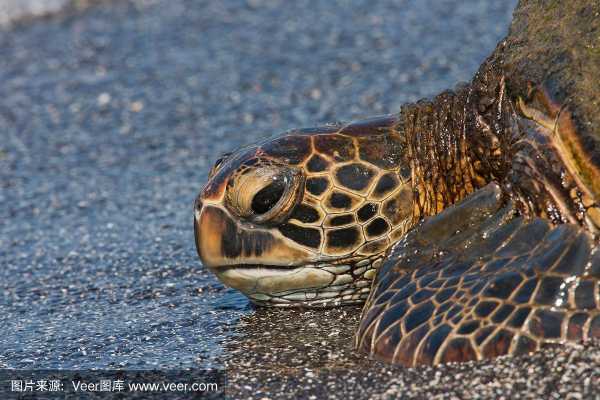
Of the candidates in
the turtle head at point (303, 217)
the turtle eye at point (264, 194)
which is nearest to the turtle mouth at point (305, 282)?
the turtle head at point (303, 217)

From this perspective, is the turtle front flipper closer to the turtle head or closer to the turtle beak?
the turtle head

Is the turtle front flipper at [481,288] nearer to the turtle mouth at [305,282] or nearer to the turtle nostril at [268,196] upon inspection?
the turtle mouth at [305,282]

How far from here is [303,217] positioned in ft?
11.4

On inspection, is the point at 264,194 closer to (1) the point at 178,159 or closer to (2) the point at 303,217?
(2) the point at 303,217

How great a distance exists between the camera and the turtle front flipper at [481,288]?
278cm

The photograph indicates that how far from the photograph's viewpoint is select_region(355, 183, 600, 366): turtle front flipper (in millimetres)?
2777

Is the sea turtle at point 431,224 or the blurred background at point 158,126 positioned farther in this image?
the blurred background at point 158,126

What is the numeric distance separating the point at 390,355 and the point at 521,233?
55cm

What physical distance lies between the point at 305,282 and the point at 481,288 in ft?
2.53

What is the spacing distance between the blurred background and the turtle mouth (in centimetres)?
6

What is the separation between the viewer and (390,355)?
9.70ft

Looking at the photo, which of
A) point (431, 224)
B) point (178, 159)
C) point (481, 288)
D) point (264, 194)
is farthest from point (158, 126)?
point (481, 288)

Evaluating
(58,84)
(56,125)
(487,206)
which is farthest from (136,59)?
(487,206)

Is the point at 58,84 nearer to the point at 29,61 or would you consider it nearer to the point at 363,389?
the point at 29,61
